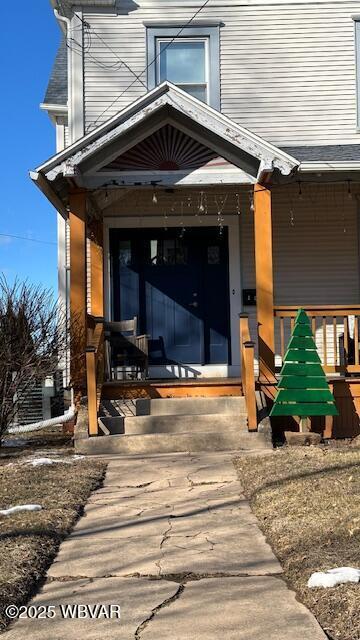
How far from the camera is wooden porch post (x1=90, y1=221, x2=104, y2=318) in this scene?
9.52 meters

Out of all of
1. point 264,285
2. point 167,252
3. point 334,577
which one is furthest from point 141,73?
point 334,577

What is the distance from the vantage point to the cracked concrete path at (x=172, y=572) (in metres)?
2.93

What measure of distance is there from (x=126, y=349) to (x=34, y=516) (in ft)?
16.7

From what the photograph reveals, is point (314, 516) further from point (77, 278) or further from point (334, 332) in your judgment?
point (77, 278)

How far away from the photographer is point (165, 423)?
7363 mm

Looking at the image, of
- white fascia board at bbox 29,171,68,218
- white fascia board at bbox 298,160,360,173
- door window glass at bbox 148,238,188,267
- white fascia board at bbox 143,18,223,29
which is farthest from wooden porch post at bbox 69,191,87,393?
white fascia board at bbox 143,18,223,29

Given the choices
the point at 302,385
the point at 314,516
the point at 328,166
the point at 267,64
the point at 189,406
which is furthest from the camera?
the point at 267,64

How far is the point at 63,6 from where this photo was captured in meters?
9.93

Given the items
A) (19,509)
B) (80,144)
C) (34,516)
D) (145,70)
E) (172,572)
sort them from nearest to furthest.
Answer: (172,572), (34,516), (19,509), (80,144), (145,70)

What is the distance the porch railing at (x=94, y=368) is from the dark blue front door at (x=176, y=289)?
191 cm

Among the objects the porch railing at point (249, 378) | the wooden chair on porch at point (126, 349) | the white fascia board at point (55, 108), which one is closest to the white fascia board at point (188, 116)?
the porch railing at point (249, 378)

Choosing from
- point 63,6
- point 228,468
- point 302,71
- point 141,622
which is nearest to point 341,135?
point 302,71

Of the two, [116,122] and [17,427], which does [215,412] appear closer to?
[116,122]

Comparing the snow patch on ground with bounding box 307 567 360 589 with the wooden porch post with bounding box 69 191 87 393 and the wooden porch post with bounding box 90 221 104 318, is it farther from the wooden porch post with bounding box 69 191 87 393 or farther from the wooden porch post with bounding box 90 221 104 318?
the wooden porch post with bounding box 90 221 104 318
